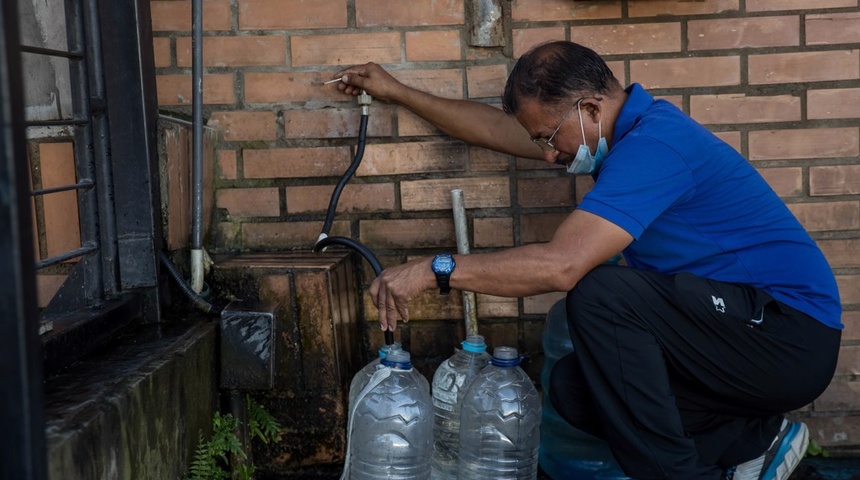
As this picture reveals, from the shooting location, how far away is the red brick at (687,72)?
270 cm

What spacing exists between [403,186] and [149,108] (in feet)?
2.82

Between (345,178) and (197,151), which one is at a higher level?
(197,151)

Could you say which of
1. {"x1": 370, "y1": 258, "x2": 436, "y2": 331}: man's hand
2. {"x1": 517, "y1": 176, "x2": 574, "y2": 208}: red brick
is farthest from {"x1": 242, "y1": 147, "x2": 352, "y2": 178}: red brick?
{"x1": 370, "y1": 258, "x2": 436, "y2": 331}: man's hand

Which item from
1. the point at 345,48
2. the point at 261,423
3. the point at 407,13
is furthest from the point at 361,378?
the point at 407,13

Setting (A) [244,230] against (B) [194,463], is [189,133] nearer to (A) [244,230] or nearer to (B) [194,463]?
(A) [244,230]

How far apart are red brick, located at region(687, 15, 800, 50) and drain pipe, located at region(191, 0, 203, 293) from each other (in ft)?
5.17

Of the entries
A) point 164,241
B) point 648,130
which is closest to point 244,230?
point 164,241

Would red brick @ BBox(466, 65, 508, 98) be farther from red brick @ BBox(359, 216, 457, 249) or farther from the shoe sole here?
the shoe sole

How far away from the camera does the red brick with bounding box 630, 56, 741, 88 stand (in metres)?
2.70

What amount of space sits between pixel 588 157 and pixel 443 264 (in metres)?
0.53

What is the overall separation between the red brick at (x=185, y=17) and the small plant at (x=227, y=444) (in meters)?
1.25

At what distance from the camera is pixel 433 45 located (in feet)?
8.98

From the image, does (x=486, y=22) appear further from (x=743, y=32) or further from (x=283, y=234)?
(x=283, y=234)

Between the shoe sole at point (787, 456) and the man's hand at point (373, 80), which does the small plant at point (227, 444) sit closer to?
the man's hand at point (373, 80)
